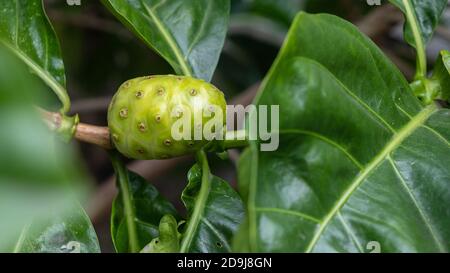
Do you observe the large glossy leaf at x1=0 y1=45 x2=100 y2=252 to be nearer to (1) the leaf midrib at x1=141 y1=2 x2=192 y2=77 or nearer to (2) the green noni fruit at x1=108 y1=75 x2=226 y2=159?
(2) the green noni fruit at x1=108 y1=75 x2=226 y2=159

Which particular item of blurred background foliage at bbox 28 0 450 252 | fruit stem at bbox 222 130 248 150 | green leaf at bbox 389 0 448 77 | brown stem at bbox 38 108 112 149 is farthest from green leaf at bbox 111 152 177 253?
blurred background foliage at bbox 28 0 450 252

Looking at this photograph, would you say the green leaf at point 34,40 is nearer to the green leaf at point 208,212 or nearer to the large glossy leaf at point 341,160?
the green leaf at point 208,212

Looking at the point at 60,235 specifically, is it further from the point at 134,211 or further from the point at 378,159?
the point at 378,159

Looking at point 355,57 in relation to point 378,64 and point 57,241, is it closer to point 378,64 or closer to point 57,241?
point 378,64

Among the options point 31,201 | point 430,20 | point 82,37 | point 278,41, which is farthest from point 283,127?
point 82,37

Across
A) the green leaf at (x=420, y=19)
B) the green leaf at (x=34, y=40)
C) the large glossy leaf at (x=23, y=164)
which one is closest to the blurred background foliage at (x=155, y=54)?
the green leaf at (x=420, y=19)
